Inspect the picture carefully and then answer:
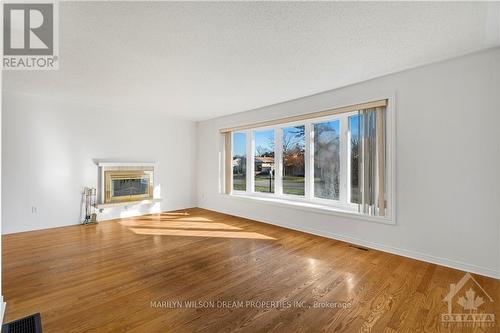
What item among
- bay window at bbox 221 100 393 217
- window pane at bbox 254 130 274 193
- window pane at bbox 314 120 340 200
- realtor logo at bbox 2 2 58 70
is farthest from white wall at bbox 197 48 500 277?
realtor logo at bbox 2 2 58 70

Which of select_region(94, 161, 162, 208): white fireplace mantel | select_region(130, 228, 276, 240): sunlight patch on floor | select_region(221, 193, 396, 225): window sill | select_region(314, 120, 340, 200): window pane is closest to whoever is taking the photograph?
select_region(221, 193, 396, 225): window sill

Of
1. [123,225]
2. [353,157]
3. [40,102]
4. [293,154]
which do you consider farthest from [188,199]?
[353,157]

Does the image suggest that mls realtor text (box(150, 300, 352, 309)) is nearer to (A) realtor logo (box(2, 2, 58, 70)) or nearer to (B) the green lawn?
(A) realtor logo (box(2, 2, 58, 70))

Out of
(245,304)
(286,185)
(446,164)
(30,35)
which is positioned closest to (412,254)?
(446,164)

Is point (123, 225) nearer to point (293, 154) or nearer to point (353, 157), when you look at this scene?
point (293, 154)

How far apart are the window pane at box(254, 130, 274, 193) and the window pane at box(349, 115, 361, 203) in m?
1.78

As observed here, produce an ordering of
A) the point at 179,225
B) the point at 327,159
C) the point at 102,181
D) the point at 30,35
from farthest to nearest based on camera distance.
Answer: the point at 102,181 < the point at 179,225 < the point at 327,159 < the point at 30,35

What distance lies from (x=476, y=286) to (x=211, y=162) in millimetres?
5215

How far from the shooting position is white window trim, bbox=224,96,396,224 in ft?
10.6

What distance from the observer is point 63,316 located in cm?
192

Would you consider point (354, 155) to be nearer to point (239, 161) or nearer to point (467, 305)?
point (467, 305)

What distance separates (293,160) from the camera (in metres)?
4.84

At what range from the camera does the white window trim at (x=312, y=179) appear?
3.24 m

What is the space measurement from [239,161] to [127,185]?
2608 mm
